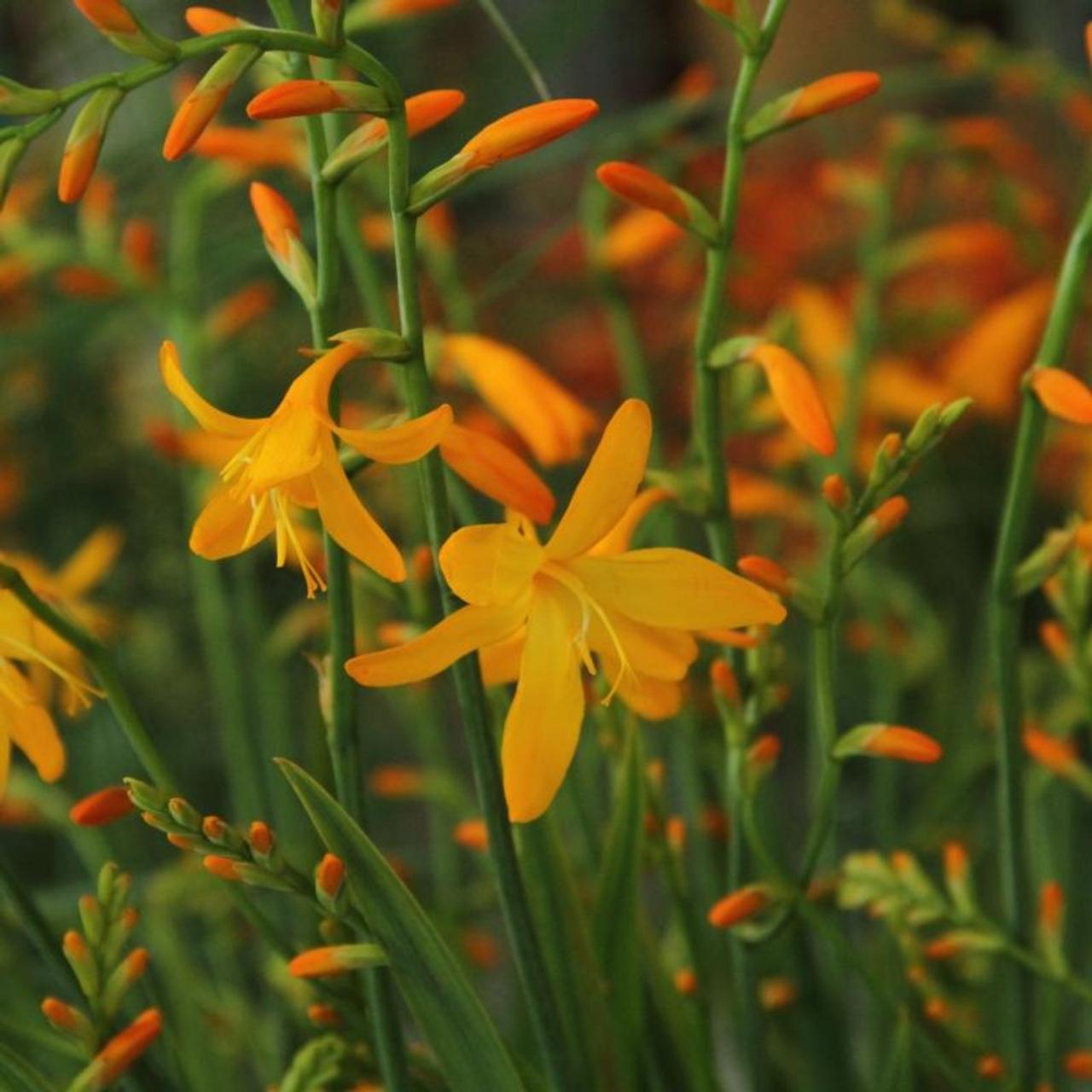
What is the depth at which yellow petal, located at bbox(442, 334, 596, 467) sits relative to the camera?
44 cm

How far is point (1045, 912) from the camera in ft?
1.27

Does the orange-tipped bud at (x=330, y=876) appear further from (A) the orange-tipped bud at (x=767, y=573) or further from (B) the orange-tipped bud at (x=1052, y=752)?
(B) the orange-tipped bud at (x=1052, y=752)

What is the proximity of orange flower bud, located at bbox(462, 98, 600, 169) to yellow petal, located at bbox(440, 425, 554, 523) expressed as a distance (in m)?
0.04

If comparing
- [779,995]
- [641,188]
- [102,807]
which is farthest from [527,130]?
[779,995]

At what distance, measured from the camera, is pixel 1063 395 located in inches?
12.1

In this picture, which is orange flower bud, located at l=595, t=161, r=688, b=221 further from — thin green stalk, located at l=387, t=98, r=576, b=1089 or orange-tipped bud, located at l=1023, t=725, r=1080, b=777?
orange-tipped bud, located at l=1023, t=725, r=1080, b=777

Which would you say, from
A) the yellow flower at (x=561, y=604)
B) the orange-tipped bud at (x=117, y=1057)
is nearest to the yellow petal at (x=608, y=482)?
the yellow flower at (x=561, y=604)

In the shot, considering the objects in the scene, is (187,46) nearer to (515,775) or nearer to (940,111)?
(515,775)

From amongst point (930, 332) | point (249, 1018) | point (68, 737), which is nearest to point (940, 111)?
point (930, 332)

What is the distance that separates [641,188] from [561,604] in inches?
3.0

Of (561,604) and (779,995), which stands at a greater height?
(561,604)

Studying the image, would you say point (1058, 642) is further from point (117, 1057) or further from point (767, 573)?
point (117, 1057)

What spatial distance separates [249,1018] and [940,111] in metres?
1.14

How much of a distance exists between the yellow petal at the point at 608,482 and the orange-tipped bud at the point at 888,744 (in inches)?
3.1
